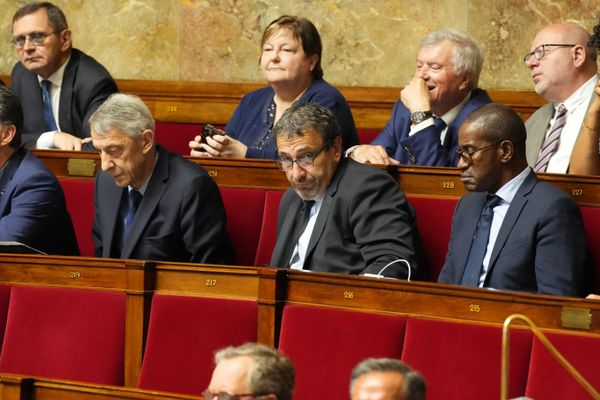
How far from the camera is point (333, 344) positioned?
60.6 inches

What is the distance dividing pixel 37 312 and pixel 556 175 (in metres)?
0.77

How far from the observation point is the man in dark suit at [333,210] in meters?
1.78

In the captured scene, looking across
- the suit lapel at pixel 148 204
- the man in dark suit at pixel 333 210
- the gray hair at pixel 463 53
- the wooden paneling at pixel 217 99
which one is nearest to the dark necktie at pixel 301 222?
the man in dark suit at pixel 333 210

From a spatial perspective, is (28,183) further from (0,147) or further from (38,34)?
(38,34)

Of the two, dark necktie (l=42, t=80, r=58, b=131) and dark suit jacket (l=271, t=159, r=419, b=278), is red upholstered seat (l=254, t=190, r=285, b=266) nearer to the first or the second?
dark suit jacket (l=271, t=159, r=419, b=278)

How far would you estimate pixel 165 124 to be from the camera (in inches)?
115

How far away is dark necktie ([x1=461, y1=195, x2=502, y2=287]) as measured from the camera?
1.75 meters

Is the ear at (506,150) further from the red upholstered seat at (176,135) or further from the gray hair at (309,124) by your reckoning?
the red upholstered seat at (176,135)

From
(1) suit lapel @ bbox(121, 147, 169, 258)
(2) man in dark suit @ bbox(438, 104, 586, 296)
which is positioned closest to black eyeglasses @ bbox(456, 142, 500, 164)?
(2) man in dark suit @ bbox(438, 104, 586, 296)

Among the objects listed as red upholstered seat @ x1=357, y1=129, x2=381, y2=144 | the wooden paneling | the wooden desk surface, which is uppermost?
the wooden paneling

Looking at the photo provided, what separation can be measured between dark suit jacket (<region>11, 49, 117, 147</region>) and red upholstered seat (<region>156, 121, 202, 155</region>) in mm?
346

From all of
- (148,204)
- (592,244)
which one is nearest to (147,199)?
(148,204)

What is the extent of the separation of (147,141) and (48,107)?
24.3 inches

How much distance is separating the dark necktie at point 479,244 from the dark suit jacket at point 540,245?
1.3 inches
